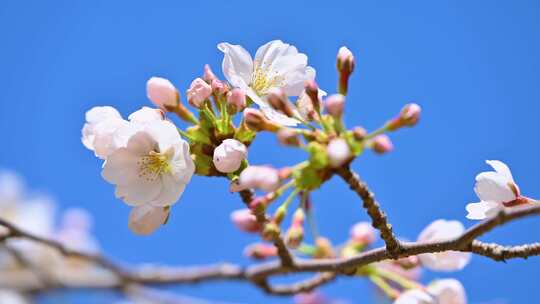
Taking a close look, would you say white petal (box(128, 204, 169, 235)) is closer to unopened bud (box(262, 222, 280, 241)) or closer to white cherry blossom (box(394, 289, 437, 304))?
unopened bud (box(262, 222, 280, 241))

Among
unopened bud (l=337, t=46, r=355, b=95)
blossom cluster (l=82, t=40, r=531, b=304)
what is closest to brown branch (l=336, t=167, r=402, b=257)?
blossom cluster (l=82, t=40, r=531, b=304)

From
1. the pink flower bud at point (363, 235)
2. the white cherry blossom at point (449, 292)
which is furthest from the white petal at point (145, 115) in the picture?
the pink flower bud at point (363, 235)

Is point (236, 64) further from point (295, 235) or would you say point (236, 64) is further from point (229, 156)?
point (295, 235)

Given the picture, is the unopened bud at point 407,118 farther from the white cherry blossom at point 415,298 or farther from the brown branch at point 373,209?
the white cherry blossom at point 415,298

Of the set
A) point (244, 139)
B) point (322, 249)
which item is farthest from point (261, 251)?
point (244, 139)

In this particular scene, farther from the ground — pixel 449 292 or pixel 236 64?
pixel 236 64

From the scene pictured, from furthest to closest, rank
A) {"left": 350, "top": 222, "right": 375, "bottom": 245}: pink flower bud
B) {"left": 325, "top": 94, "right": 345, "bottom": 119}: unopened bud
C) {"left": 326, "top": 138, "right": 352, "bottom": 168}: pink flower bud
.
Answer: {"left": 350, "top": 222, "right": 375, "bottom": 245}: pink flower bud
{"left": 325, "top": 94, "right": 345, "bottom": 119}: unopened bud
{"left": 326, "top": 138, "right": 352, "bottom": 168}: pink flower bud
